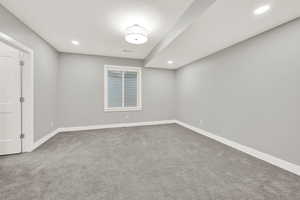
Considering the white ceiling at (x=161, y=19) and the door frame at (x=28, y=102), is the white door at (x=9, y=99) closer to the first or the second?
the door frame at (x=28, y=102)

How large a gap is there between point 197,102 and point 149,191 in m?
3.33

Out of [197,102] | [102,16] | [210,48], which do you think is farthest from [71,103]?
[210,48]

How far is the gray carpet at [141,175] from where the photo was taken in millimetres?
1492

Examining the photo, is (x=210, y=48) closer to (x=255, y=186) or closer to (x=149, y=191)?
(x=255, y=186)

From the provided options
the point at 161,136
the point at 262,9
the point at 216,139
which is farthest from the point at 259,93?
the point at 161,136

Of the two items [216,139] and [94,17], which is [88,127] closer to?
[94,17]

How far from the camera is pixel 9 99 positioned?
245 cm

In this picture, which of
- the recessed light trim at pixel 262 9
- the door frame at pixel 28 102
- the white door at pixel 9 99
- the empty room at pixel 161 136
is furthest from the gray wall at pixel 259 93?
the white door at pixel 9 99

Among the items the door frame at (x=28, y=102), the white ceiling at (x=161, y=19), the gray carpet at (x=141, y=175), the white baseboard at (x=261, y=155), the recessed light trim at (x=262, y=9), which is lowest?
the gray carpet at (x=141, y=175)

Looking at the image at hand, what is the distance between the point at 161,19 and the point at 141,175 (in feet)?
8.94

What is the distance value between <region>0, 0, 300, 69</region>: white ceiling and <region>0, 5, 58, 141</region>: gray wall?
0.18 m

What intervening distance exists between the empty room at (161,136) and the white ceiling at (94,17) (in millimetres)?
20

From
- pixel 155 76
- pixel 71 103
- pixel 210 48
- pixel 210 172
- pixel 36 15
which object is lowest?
pixel 210 172

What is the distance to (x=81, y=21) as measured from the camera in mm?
2365
